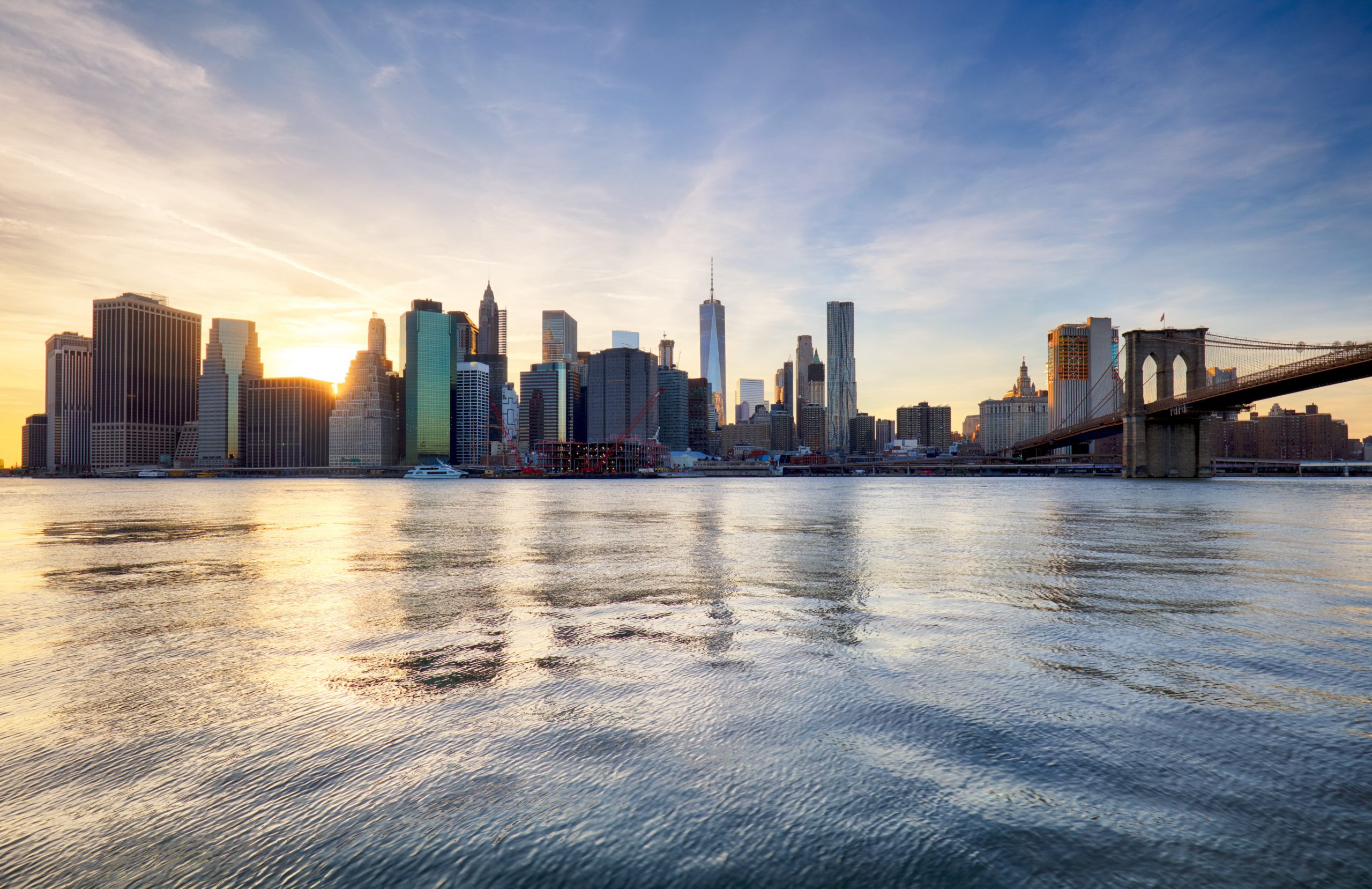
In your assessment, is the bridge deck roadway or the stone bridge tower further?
the stone bridge tower

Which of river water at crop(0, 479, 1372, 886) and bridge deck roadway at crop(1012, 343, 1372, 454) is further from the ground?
bridge deck roadway at crop(1012, 343, 1372, 454)

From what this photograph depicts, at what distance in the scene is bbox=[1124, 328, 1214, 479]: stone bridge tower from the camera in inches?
4050

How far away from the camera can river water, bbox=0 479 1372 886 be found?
493 cm

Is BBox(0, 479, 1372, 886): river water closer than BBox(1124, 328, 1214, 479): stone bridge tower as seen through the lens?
Yes

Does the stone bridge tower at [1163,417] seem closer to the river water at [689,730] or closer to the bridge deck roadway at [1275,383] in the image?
the bridge deck roadway at [1275,383]

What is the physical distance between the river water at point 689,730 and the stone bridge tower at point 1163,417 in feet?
324

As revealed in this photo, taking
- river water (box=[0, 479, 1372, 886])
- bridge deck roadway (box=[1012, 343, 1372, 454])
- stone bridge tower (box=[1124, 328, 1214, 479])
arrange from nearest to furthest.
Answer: river water (box=[0, 479, 1372, 886]) < bridge deck roadway (box=[1012, 343, 1372, 454]) < stone bridge tower (box=[1124, 328, 1214, 479])

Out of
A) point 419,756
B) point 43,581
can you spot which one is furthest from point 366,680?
point 43,581

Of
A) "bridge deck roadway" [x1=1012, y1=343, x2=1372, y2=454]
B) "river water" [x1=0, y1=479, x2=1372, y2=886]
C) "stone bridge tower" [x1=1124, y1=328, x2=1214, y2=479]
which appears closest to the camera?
"river water" [x1=0, y1=479, x2=1372, y2=886]

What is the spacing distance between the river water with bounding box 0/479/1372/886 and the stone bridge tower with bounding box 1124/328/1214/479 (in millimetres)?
98804

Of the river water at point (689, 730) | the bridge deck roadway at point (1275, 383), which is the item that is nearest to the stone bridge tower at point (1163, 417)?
the bridge deck roadway at point (1275, 383)

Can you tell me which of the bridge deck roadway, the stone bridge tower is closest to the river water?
the bridge deck roadway

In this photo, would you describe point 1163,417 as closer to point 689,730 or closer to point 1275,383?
point 1275,383

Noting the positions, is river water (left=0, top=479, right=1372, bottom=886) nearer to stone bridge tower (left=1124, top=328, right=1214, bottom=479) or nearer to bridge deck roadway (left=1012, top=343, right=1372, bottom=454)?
bridge deck roadway (left=1012, top=343, right=1372, bottom=454)
